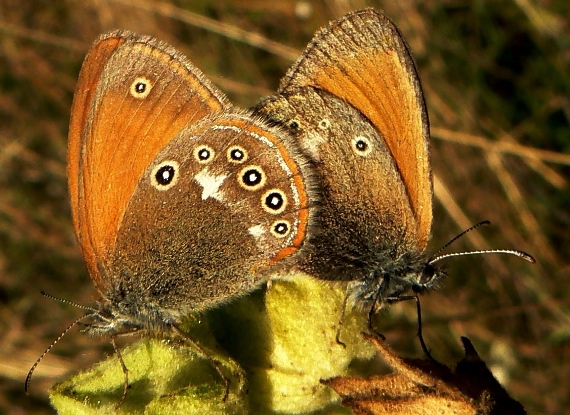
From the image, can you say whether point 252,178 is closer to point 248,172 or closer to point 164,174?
point 248,172

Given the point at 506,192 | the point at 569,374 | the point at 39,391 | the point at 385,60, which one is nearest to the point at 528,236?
the point at 506,192

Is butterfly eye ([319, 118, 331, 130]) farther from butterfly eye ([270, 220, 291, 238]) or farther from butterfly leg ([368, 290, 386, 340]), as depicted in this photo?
butterfly leg ([368, 290, 386, 340])

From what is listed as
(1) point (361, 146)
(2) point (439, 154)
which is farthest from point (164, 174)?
(2) point (439, 154)

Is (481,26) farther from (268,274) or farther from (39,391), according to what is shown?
(39,391)

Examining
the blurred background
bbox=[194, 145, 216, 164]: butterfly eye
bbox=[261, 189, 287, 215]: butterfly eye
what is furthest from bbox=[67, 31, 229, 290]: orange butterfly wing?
the blurred background

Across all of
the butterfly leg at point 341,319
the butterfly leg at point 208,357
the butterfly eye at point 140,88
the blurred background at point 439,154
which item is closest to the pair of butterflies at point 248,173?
the butterfly eye at point 140,88
